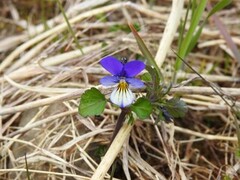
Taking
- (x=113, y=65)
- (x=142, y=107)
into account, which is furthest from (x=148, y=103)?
(x=113, y=65)

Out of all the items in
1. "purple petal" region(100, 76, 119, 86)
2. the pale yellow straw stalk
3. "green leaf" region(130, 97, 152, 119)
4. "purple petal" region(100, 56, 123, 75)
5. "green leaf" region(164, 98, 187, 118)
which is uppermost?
"purple petal" region(100, 56, 123, 75)

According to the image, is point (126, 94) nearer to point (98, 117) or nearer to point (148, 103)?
point (148, 103)

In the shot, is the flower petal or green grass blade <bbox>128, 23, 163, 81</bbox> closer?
the flower petal

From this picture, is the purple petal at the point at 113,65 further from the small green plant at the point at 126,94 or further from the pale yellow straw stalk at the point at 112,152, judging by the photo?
the pale yellow straw stalk at the point at 112,152

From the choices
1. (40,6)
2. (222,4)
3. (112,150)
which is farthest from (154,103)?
(40,6)

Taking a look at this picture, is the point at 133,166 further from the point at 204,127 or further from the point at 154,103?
the point at 204,127

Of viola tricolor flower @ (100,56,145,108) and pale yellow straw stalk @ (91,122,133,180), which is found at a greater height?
viola tricolor flower @ (100,56,145,108)

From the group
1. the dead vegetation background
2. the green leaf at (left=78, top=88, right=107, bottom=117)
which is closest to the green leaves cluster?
the green leaf at (left=78, top=88, right=107, bottom=117)

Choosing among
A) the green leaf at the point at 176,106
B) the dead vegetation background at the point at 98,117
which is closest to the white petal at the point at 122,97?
the green leaf at the point at 176,106

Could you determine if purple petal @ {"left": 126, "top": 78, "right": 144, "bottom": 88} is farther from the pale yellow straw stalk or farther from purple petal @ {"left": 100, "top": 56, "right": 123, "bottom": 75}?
the pale yellow straw stalk

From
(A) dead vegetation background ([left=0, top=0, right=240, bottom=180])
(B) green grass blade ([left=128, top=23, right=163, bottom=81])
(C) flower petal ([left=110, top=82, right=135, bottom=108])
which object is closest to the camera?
(C) flower petal ([left=110, top=82, right=135, bottom=108])
